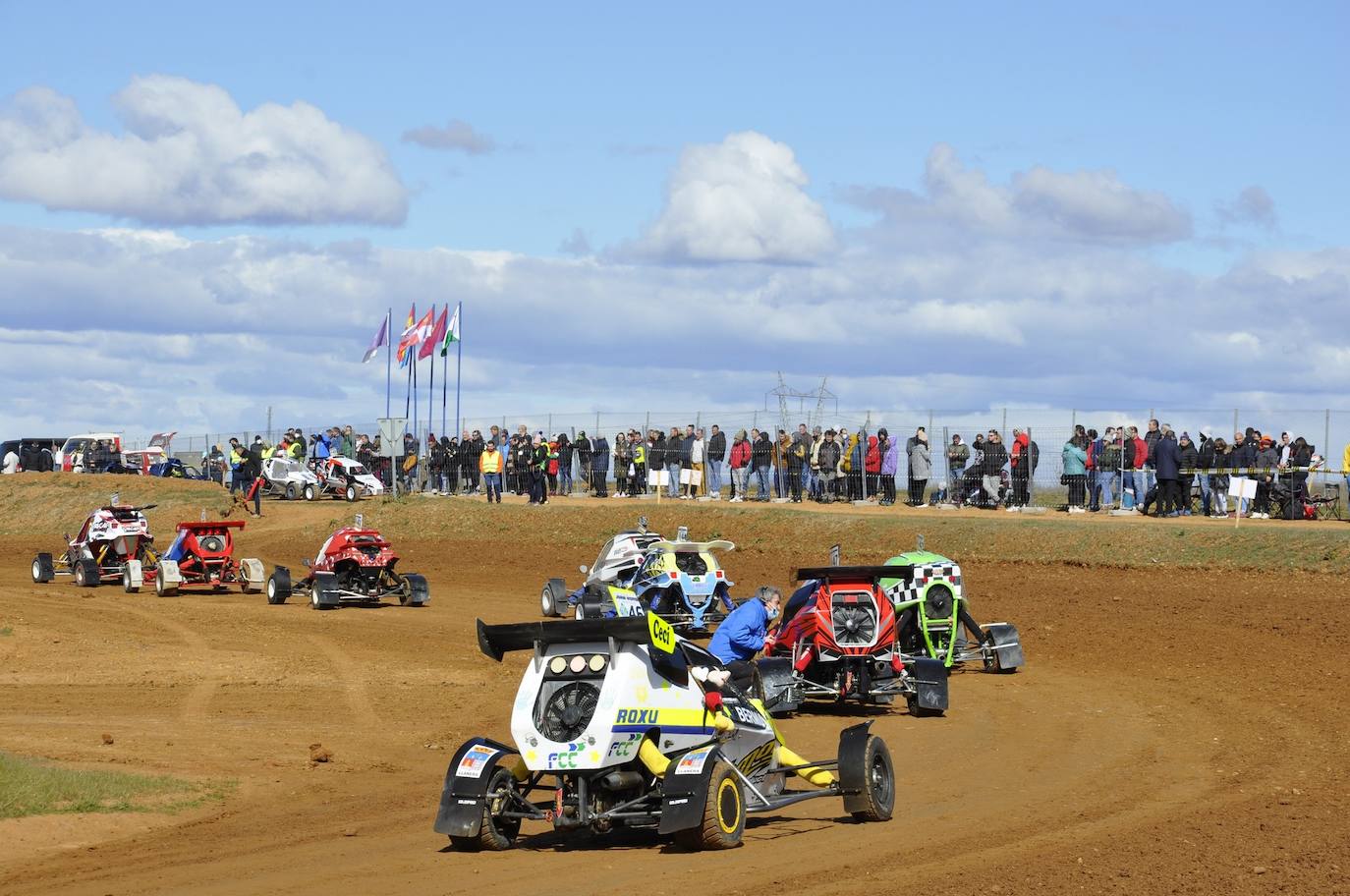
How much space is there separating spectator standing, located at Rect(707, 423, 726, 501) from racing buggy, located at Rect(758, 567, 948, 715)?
25.6 m

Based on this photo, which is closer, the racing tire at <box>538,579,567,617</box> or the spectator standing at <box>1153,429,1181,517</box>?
the racing tire at <box>538,579,567,617</box>

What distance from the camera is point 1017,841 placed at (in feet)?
39.2

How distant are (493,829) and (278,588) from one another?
72.0 feet

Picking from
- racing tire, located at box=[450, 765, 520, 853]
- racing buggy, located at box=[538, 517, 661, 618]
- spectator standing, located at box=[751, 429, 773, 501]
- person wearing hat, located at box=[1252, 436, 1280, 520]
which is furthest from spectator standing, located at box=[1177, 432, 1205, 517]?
racing tire, located at box=[450, 765, 520, 853]

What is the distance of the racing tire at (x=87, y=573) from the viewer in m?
36.1

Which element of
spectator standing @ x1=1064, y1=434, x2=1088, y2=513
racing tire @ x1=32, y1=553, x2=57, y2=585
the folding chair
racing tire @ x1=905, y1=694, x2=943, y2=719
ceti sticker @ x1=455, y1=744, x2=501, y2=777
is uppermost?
spectator standing @ x1=1064, y1=434, x2=1088, y2=513

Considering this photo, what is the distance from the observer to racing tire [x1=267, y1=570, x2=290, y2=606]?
3266cm

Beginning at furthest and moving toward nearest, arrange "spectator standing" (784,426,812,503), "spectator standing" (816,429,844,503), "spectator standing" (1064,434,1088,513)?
"spectator standing" (784,426,812,503), "spectator standing" (816,429,844,503), "spectator standing" (1064,434,1088,513)

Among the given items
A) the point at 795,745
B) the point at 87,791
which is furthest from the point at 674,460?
the point at 87,791

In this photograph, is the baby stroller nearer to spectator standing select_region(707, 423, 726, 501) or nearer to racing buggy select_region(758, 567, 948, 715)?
spectator standing select_region(707, 423, 726, 501)

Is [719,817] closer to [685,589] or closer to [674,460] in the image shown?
[685,589]

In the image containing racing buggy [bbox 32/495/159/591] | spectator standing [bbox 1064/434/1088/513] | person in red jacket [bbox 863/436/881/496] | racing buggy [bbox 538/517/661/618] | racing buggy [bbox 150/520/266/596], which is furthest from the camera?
person in red jacket [bbox 863/436/881/496]

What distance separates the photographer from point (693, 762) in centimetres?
1156

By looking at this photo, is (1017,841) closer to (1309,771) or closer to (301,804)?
(1309,771)
